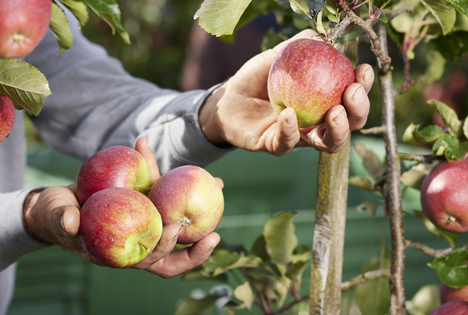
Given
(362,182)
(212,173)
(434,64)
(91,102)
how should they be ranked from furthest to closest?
(212,173) < (91,102) < (434,64) < (362,182)

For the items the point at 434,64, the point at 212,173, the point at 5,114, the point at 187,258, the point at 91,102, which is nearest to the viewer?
the point at 5,114

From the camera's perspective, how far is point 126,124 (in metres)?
1.06

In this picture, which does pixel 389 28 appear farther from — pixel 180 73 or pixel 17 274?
pixel 180 73

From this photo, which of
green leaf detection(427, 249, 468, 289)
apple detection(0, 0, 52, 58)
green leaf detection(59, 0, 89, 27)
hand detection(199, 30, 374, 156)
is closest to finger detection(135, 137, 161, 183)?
hand detection(199, 30, 374, 156)

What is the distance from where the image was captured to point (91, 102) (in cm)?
115

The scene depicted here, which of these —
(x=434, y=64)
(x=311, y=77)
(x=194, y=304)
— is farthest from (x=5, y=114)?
(x=434, y=64)

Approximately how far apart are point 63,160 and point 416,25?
180cm

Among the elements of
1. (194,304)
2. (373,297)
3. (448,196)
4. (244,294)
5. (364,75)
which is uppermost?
(364,75)

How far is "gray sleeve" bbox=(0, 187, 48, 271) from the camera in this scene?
68cm

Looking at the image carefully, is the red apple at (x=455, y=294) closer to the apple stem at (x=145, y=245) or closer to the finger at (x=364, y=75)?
the finger at (x=364, y=75)

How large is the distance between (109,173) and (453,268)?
558 mm

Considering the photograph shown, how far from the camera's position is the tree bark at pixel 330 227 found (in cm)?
69

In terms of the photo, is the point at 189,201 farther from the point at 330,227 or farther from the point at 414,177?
the point at 414,177

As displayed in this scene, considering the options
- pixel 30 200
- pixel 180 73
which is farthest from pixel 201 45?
pixel 30 200
